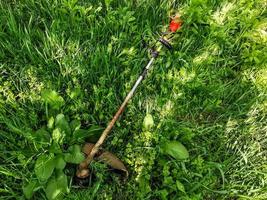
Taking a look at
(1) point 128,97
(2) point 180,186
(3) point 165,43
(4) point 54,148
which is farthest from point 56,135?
(3) point 165,43

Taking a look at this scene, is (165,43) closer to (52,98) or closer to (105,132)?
(105,132)

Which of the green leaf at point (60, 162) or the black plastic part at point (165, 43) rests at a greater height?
the black plastic part at point (165, 43)

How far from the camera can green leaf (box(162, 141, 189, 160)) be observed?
8.17ft

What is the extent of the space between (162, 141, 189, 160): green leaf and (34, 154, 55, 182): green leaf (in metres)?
0.76

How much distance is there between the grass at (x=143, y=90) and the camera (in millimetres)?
2447

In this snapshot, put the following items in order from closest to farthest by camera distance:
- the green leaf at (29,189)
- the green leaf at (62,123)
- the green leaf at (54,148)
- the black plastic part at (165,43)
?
the green leaf at (29,189) < the green leaf at (54,148) < the green leaf at (62,123) < the black plastic part at (165,43)

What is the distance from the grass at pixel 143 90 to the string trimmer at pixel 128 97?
62 mm

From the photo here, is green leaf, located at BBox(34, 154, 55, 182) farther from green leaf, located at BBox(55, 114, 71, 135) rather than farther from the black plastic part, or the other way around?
the black plastic part

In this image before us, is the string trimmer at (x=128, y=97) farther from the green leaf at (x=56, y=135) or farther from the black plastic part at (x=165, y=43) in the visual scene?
the green leaf at (x=56, y=135)

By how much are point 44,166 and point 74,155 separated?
205 millimetres

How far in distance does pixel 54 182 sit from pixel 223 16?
74.9 inches

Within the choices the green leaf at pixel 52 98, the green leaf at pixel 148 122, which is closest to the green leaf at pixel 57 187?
the green leaf at pixel 52 98

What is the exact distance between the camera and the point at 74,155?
2.38 meters

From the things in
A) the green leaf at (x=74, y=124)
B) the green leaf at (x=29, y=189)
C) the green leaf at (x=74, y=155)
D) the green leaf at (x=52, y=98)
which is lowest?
the green leaf at (x=29, y=189)
